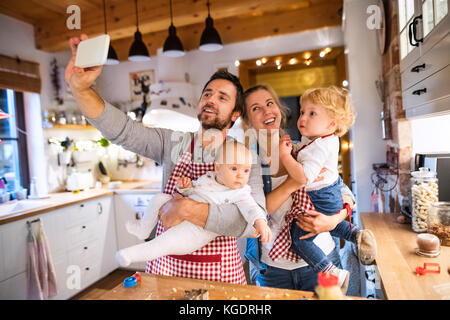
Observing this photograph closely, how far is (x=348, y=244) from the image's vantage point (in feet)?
2.07

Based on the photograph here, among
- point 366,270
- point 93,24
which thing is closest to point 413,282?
point 366,270

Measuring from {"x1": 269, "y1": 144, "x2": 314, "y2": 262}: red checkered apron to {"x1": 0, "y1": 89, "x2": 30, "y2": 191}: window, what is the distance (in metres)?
1.79

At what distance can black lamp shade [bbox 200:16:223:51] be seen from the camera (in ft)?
2.46

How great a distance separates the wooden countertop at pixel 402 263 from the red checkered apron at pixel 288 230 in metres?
0.19

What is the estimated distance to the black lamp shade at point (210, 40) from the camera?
75 centimetres

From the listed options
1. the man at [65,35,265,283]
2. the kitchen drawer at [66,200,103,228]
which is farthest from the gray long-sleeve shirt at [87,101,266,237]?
the kitchen drawer at [66,200,103,228]

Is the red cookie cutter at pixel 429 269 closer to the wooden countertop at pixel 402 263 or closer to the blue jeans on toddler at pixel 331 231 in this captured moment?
the wooden countertop at pixel 402 263

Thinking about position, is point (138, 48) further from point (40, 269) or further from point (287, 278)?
point (40, 269)

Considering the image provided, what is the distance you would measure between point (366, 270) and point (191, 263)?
373 millimetres

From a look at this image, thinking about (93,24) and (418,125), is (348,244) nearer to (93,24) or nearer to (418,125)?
(418,125)

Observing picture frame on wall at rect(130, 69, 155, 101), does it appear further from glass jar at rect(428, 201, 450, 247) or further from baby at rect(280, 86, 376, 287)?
glass jar at rect(428, 201, 450, 247)

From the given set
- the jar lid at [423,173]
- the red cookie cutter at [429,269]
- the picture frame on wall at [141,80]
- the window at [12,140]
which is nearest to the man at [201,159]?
the picture frame on wall at [141,80]

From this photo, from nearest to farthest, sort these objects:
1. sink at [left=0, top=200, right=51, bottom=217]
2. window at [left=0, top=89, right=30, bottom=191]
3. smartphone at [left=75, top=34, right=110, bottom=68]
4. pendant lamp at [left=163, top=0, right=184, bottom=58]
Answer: smartphone at [left=75, top=34, right=110, bottom=68], pendant lamp at [left=163, top=0, right=184, bottom=58], sink at [left=0, top=200, right=51, bottom=217], window at [left=0, top=89, right=30, bottom=191]
